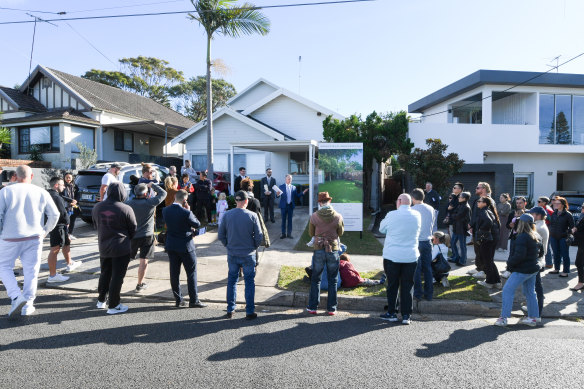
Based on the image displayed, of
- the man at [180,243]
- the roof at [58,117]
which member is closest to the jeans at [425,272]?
the man at [180,243]

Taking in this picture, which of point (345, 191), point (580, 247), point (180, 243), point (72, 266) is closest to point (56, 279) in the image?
point (72, 266)

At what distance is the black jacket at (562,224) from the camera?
313 inches

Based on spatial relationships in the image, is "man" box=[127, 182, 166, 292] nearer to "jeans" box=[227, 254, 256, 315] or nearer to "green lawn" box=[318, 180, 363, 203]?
"jeans" box=[227, 254, 256, 315]

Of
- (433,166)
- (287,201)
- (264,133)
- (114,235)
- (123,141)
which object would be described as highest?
(123,141)

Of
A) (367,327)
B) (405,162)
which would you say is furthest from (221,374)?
(405,162)


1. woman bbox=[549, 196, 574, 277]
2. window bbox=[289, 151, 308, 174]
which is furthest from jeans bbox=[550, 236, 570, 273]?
window bbox=[289, 151, 308, 174]

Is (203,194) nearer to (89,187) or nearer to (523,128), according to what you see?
(89,187)

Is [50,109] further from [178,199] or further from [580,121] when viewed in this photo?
[580,121]

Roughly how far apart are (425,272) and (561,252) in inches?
161

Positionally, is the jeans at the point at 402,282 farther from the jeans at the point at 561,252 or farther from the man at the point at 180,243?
the jeans at the point at 561,252

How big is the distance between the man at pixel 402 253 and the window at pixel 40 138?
74.0 feet

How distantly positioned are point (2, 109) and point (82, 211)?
64.4 feet

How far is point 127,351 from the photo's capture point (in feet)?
13.8

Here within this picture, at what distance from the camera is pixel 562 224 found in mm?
7996
